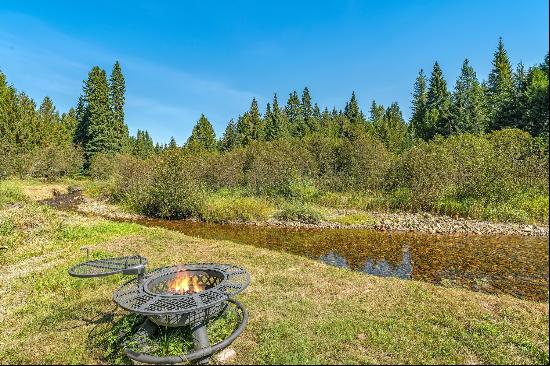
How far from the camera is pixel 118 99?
43.0 metres

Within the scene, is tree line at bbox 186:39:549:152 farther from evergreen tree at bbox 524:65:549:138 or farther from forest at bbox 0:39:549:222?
evergreen tree at bbox 524:65:549:138

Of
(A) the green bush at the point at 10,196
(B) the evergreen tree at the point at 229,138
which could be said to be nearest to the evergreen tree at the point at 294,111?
(B) the evergreen tree at the point at 229,138

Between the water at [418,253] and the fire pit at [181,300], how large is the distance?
10.0 ft

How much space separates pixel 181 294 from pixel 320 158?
1956cm

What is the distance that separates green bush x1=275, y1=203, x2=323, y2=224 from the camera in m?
15.5

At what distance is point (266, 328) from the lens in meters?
4.49

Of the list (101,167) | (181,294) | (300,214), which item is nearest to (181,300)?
(181,294)

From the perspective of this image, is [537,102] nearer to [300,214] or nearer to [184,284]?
[184,284]

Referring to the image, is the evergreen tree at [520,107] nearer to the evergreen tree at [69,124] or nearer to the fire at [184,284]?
the fire at [184,284]

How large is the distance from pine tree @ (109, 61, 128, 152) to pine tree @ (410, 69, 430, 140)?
3495cm

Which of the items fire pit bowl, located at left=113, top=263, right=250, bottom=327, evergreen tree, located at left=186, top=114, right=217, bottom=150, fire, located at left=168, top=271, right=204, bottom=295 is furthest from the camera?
evergreen tree, located at left=186, top=114, right=217, bottom=150

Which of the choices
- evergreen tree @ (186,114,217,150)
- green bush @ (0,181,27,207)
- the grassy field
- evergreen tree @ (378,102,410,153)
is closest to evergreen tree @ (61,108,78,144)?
evergreen tree @ (186,114,217,150)

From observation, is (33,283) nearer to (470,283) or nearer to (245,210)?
(470,283)

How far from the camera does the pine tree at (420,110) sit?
4156cm
